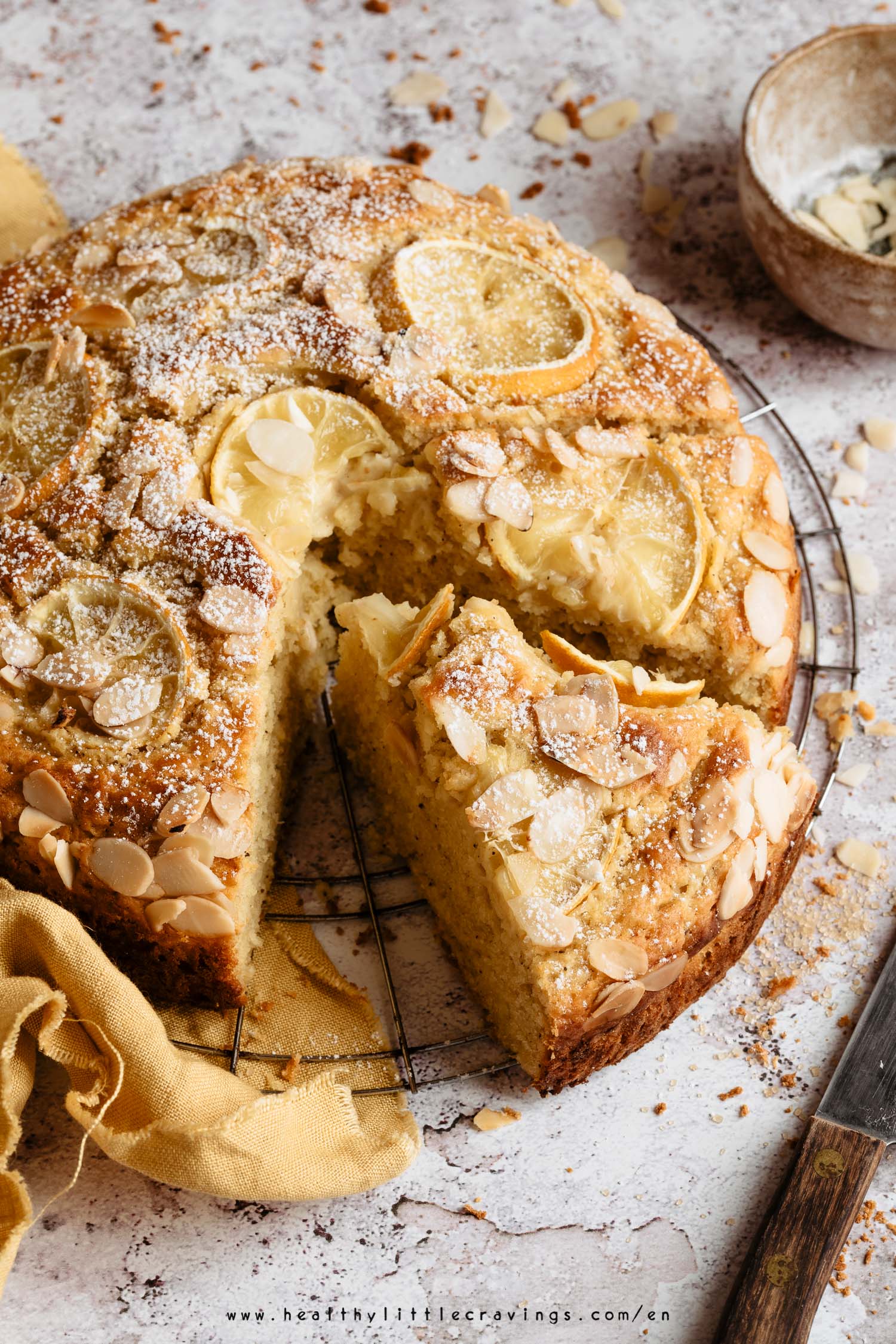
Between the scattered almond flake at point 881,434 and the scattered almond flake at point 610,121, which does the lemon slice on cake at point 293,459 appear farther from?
the scattered almond flake at point 610,121

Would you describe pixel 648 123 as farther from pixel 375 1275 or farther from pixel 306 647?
pixel 375 1275

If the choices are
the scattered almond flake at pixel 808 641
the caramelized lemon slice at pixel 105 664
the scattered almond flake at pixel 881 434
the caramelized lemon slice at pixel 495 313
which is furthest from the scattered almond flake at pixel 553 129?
the caramelized lemon slice at pixel 105 664

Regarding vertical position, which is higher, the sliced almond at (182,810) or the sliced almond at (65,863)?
the sliced almond at (182,810)

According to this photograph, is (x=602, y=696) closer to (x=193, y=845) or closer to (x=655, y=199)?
(x=193, y=845)

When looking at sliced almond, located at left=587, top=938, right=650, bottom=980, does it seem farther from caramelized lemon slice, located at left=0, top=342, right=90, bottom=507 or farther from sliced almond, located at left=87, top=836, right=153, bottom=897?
caramelized lemon slice, located at left=0, top=342, right=90, bottom=507

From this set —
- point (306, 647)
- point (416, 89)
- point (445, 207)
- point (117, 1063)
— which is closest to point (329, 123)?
point (416, 89)
